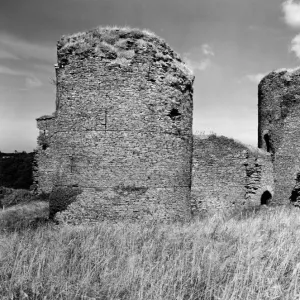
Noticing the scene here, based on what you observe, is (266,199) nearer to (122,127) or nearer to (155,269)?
(122,127)

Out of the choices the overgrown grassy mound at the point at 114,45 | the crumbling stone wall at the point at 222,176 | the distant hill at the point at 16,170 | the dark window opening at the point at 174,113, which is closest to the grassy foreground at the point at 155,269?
the dark window opening at the point at 174,113

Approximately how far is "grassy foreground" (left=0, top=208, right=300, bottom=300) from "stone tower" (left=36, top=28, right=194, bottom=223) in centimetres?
335

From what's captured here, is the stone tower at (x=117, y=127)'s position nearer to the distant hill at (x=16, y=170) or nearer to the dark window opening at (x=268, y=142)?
the dark window opening at (x=268, y=142)

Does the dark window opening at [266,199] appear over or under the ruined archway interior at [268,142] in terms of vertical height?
under

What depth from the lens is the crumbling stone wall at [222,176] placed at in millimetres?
12688

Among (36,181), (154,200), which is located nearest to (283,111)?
(154,200)

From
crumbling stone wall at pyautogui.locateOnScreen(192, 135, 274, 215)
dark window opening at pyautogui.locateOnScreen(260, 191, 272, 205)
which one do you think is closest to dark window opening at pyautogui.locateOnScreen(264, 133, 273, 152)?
dark window opening at pyautogui.locateOnScreen(260, 191, 272, 205)

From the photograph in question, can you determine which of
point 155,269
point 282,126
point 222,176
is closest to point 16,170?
point 282,126

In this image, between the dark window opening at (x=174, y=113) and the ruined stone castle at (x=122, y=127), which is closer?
the ruined stone castle at (x=122, y=127)

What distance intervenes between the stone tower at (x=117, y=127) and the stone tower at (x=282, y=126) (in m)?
9.38

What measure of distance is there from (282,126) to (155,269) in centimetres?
1499

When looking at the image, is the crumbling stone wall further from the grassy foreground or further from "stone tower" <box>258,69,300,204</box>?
the grassy foreground

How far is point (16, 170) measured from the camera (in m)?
49.9

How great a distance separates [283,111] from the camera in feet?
56.7
